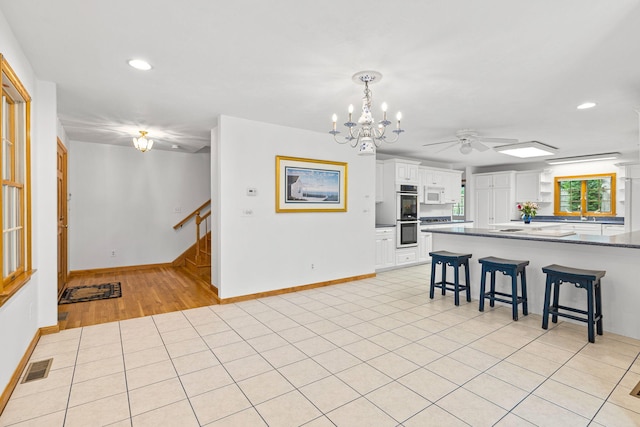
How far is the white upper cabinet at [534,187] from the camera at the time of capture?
27.2 ft

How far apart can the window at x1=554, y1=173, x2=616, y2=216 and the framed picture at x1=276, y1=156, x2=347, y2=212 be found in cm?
626

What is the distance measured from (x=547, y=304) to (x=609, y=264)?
0.73m

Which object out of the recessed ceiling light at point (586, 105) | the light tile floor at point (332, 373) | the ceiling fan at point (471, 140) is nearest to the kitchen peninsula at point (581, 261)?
the light tile floor at point (332, 373)

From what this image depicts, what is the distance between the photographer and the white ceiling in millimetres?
2051

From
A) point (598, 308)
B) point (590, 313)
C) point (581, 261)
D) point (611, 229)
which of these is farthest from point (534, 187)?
point (590, 313)

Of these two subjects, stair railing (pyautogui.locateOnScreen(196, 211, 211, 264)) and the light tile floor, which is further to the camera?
stair railing (pyautogui.locateOnScreen(196, 211, 211, 264))

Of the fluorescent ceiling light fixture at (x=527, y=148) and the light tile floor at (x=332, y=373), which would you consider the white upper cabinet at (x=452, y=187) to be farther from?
the light tile floor at (x=332, y=373)

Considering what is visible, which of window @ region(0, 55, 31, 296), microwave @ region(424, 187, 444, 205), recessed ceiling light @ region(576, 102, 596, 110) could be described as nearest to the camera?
window @ region(0, 55, 31, 296)

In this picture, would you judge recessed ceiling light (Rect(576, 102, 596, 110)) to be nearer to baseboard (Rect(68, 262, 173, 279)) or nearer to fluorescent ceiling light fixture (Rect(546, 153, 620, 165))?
fluorescent ceiling light fixture (Rect(546, 153, 620, 165))

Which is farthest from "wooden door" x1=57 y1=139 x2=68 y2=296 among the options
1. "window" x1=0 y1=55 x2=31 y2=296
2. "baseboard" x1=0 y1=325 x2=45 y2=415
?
"window" x1=0 y1=55 x2=31 y2=296

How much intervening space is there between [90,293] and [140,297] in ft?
2.68

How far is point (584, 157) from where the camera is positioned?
7336 millimetres

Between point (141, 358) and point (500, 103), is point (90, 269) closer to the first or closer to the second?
point (141, 358)

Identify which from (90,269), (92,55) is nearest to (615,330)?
(92,55)
